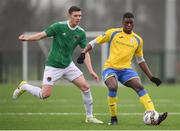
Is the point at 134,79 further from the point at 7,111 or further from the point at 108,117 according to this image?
the point at 7,111

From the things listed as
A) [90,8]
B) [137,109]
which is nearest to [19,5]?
[90,8]

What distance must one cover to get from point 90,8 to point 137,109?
24220 millimetres

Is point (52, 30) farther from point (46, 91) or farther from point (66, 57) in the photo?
point (46, 91)

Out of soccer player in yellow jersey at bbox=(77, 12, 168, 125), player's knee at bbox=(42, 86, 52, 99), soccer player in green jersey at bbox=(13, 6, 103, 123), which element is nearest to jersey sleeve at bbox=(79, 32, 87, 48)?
soccer player in green jersey at bbox=(13, 6, 103, 123)

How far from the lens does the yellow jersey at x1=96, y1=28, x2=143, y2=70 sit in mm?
14828

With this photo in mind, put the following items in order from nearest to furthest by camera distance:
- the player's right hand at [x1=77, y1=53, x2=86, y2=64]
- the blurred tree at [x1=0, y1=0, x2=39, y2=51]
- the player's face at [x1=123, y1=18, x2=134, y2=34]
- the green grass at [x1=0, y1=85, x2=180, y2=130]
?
1. the green grass at [x1=0, y1=85, x2=180, y2=130]
2. the player's right hand at [x1=77, y1=53, x2=86, y2=64]
3. the player's face at [x1=123, y1=18, x2=134, y2=34]
4. the blurred tree at [x1=0, y1=0, x2=39, y2=51]

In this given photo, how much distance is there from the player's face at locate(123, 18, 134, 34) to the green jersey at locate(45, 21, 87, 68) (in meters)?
0.85

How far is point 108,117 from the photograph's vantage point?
16469 millimetres

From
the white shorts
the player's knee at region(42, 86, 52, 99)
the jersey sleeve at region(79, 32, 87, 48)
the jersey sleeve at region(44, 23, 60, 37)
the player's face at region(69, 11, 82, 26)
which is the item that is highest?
the player's face at region(69, 11, 82, 26)

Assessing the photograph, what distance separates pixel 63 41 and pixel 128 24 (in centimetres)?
128

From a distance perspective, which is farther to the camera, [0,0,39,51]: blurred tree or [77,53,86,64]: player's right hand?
[0,0,39,51]: blurred tree

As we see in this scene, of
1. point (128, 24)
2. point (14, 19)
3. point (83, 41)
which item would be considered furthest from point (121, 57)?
point (14, 19)

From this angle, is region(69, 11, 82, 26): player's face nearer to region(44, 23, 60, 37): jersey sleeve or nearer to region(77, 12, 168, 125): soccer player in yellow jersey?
region(44, 23, 60, 37): jersey sleeve

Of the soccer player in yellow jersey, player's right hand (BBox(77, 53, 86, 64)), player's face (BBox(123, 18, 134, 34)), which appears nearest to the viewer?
player's right hand (BBox(77, 53, 86, 64))
